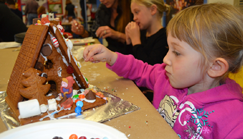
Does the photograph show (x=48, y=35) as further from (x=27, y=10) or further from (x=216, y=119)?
(x=27, y=10)

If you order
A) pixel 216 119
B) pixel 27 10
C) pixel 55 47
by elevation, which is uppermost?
pixel 55 47

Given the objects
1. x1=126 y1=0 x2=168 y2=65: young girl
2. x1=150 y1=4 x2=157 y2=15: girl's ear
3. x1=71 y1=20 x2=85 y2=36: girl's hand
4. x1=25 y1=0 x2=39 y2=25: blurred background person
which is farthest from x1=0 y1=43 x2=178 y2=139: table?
x1=25 y1=0 x2=39 y2=25: blurred background person

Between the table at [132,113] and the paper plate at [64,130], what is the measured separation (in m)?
0.12

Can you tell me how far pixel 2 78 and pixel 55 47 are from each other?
488 mm

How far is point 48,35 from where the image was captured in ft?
2.33

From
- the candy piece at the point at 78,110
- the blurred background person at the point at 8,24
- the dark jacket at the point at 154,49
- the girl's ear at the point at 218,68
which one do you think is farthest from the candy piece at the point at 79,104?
the blurred background person at the point at 8,24

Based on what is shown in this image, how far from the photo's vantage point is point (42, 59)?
0.71 m

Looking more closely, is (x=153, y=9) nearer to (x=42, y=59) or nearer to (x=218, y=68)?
(x=218, y=68)

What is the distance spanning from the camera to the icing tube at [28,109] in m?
0.55

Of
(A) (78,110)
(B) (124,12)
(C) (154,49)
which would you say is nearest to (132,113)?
(A) (78,110)

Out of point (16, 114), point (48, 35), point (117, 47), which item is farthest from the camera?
point (117, 47)

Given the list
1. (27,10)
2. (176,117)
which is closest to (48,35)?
(176,117)

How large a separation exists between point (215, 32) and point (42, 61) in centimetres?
64

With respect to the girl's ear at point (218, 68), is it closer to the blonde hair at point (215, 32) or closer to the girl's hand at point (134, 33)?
the blonde hair at point (215, 32)
